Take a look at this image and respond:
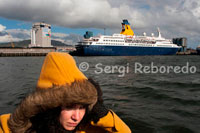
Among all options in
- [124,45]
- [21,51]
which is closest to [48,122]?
[124,45]

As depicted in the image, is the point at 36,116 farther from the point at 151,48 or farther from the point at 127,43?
the point at 151,48

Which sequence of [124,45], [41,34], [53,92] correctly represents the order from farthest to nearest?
[41,34]
[124,45]
[53,92]

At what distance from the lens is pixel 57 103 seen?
3.74ft

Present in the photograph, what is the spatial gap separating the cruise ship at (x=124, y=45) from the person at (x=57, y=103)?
144 ft

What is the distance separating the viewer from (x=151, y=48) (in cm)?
5262

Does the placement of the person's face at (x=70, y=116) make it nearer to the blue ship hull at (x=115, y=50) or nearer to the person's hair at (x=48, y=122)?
the person's hair at (x=48, y=122)

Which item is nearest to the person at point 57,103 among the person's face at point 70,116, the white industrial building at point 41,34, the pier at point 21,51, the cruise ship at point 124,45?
the person's face at point 70,116

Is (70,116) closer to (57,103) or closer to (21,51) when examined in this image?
(57,103)

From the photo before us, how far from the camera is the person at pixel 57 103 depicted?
3.65 feet

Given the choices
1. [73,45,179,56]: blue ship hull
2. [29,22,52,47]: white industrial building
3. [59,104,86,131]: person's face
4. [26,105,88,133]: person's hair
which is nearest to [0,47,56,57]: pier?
[73,45,179,56]: blue ship hull

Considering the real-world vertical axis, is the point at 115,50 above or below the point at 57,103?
above

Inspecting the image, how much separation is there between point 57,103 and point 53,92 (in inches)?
3.6

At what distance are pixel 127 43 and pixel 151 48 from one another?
910 cm

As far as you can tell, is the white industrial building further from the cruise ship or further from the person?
the person
